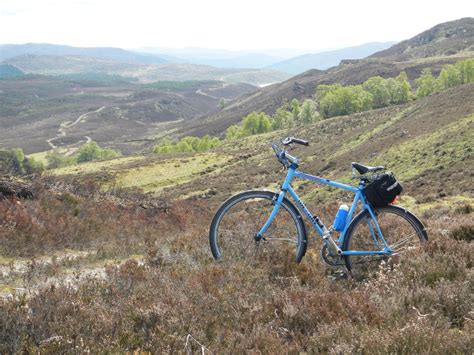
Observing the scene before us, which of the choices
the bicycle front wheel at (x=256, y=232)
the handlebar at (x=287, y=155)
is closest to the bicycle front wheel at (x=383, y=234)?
the bicycle front wheel at (x=256, y=232)

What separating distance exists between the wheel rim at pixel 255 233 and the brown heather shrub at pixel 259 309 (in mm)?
243

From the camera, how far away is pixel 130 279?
5867mm

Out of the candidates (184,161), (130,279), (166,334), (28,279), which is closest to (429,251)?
(166,334)

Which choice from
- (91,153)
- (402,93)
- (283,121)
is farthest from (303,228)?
(91,153)

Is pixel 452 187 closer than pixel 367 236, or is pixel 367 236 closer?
pixel 367 236

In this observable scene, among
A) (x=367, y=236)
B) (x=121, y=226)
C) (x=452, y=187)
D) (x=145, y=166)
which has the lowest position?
(x=145, y=166)

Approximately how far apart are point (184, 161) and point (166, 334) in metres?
67.8

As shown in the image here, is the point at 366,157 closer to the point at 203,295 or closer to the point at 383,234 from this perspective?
the point at 383,234

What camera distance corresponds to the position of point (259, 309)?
4.59 meters

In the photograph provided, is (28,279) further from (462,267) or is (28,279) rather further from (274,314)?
(462,267)

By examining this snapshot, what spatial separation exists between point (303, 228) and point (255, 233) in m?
0.83

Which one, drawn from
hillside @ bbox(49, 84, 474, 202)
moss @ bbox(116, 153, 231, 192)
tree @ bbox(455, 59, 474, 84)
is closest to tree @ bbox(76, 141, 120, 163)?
hillside @ bbox(49, 84, 474, 202)

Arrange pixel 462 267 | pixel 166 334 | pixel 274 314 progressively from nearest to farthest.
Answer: pixel 166 334
pixel 274 314
pixel 462 267

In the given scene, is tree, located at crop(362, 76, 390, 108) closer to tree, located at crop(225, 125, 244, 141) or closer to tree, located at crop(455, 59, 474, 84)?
tree, located at crop(455, 59, 474, 84)
